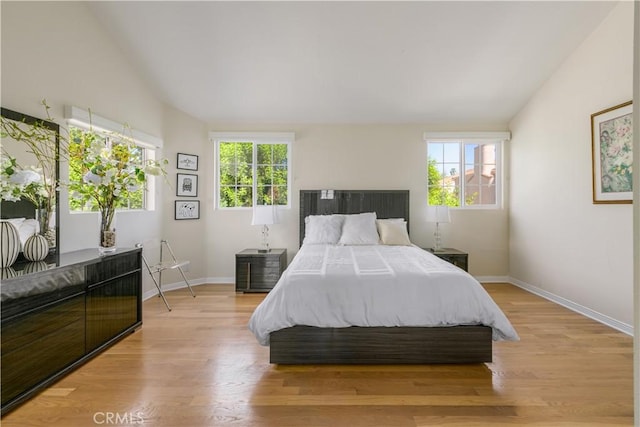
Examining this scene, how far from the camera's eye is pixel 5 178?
2223 mm

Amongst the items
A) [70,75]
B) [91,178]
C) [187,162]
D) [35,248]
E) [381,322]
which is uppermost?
[70,75]

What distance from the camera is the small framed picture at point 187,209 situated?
4.61m

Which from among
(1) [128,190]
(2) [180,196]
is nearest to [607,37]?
(1) [128,190]

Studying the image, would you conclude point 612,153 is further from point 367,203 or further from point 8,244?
point 8,244

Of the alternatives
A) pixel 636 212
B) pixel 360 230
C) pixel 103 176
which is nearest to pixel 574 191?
pixel 360 230

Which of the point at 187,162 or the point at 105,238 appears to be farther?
the point at 187,162

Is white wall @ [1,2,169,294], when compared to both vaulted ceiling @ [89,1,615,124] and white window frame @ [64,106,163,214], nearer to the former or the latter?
white window frame @ [64,106,163,214]

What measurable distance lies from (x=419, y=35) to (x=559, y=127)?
2043 millimetres

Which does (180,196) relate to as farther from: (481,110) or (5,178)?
(481,110)

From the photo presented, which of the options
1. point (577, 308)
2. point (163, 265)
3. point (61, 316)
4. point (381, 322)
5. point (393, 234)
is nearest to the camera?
point (61, 316)

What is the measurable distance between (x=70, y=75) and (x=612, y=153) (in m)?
5.09

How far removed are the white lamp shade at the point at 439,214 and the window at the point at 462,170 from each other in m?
0.46

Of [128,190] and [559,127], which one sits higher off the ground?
[559,127]

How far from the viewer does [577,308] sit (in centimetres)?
358
